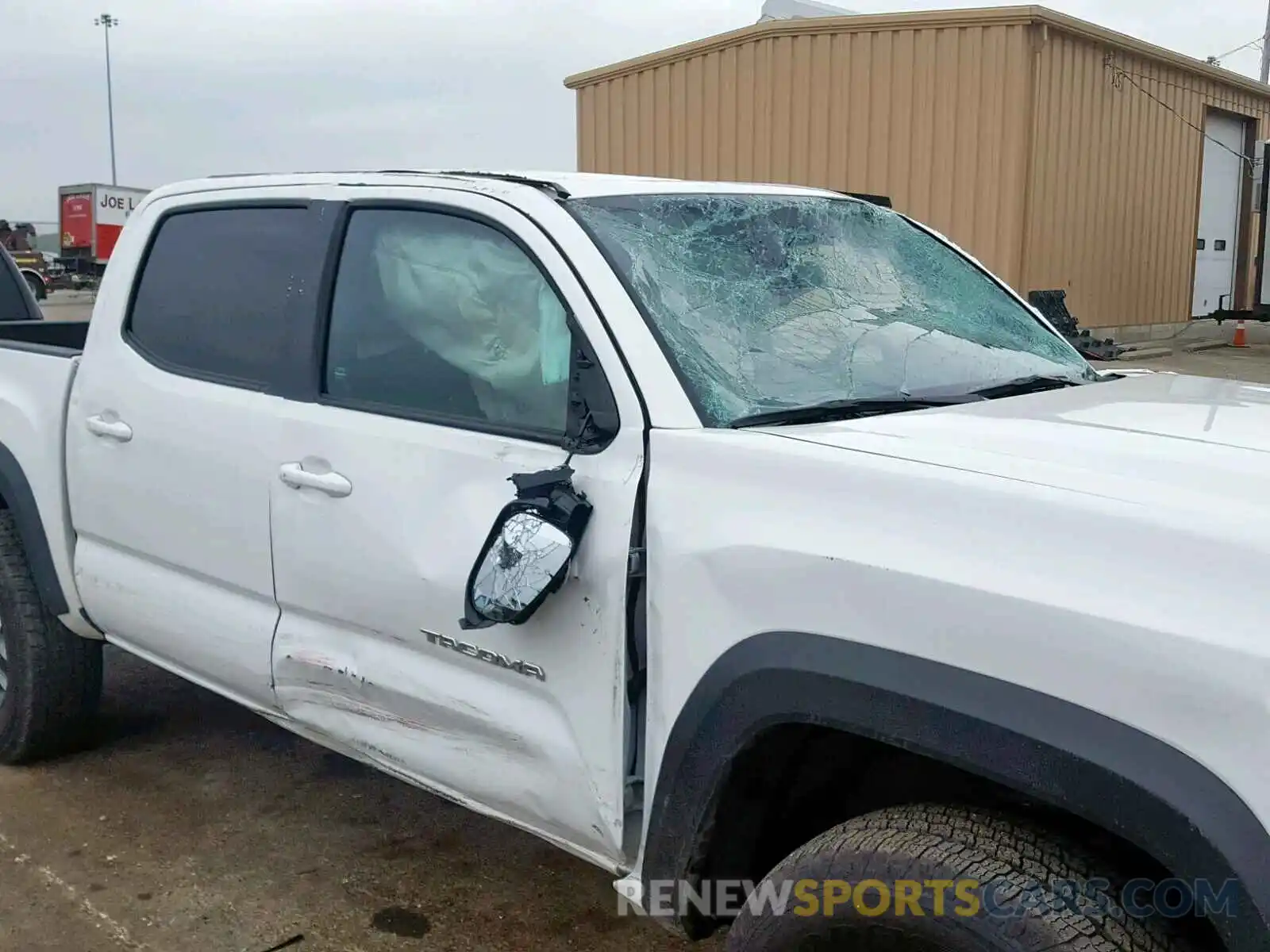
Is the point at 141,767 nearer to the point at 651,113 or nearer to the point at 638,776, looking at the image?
the point at 638,776

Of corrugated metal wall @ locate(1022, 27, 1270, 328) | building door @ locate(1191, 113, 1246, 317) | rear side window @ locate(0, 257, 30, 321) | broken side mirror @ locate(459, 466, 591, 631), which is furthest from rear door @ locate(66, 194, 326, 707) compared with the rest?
building door @ locate(1191, 113, 1246, 317)

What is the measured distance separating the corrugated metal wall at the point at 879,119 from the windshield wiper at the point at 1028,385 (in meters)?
10.0

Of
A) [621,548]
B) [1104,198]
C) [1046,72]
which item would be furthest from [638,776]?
[1104,198]

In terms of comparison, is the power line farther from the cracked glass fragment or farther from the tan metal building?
the cracked glass fragment

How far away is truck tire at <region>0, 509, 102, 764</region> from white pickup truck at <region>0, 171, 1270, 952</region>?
1.6 inches

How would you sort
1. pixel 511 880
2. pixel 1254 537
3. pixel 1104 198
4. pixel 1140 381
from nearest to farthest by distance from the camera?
1. pixel 1254 537
2. pixel 1140 381
3. pixel 511 880
4. pixel 1104 198

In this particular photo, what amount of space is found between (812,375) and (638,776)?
85cm

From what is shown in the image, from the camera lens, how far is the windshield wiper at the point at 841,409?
7.45 ft

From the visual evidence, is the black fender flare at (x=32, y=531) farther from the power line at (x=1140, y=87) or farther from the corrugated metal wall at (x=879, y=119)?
the power line at (x=1140, y=87)

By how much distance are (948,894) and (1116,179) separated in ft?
44.9

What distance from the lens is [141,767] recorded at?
13.2 feet

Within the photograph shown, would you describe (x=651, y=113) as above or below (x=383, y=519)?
above

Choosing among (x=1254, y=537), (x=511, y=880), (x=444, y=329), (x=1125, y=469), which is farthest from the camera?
(x=511, y=880)

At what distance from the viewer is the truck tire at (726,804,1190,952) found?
5.37 feet
